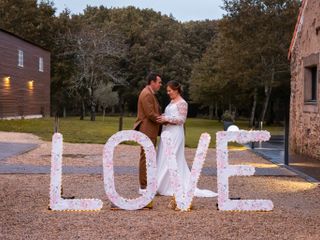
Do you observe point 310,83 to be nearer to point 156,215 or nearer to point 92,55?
point 156,215

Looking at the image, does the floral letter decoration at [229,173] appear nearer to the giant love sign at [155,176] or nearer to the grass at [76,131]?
the giant love sign at [155,176]

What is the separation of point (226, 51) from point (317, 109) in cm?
2485

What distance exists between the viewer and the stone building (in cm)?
1595

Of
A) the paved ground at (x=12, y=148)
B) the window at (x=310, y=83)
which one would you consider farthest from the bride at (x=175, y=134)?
the window at (x=310, y=83)

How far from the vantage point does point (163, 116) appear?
9.09 meters

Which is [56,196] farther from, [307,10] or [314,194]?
[307,10]

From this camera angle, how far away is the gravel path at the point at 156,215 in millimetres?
6449

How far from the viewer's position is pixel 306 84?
56.9 feet

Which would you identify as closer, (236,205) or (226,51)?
(236,205)

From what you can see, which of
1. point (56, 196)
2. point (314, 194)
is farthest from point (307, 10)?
point (56, 196)

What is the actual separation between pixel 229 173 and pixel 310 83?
10296 millimetres

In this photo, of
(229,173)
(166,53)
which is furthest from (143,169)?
(166,53)

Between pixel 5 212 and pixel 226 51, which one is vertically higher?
pixel 226 51

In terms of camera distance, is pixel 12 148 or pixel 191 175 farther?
pixel 12 148
